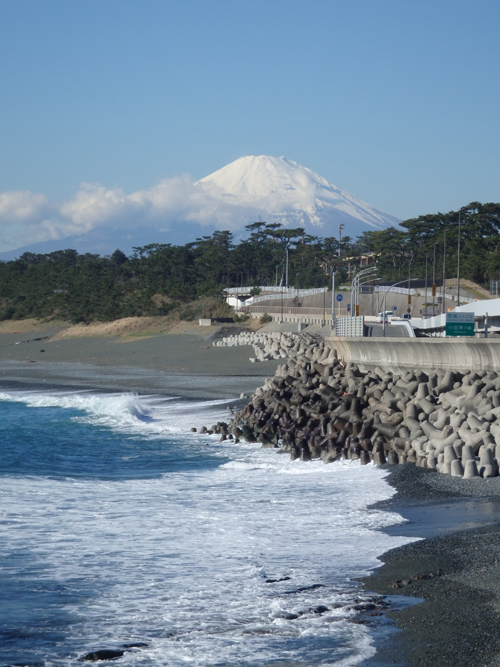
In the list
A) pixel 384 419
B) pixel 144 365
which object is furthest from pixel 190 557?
pixel 144 365

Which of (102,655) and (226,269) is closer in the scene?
(102,655)

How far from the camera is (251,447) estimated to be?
2145 cm

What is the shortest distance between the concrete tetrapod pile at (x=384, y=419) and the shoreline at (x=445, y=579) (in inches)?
57.4

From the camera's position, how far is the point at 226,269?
129m

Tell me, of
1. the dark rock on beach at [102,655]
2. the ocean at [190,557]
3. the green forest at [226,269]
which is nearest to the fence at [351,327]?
the ocean at [190,557]

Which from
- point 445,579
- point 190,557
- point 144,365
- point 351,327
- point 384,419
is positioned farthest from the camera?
point 144,365

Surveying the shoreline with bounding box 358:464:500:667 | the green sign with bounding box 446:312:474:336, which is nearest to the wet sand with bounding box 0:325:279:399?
the green sign with bounding box 446:312:474:336

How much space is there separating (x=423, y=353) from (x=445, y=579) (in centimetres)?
1256

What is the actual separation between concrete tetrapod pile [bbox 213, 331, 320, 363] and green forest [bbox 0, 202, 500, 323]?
22.7 meters

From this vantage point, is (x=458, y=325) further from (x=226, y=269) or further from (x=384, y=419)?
(x=226, y=269)

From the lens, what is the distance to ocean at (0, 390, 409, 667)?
7504 millimetres

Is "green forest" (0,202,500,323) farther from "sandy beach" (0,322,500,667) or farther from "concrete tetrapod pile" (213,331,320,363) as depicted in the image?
"sandy beach" (0,322,500,667)

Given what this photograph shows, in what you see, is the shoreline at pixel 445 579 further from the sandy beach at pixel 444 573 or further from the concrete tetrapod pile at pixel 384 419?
the concrete tetrapod pile at pixel 384 419

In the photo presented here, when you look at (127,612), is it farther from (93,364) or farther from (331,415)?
(93,364)
